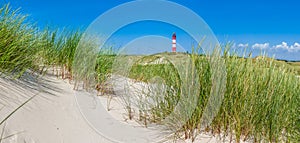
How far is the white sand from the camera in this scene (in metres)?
2.83

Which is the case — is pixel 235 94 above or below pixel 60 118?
above

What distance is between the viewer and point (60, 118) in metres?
3.25

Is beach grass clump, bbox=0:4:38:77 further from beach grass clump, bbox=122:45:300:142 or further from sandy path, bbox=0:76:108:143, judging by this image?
beach grass clump, bbox=122:45:300:142

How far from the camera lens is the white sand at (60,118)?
2.83 m

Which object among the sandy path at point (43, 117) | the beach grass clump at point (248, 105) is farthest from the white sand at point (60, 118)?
the beach grass clump at point (248, 105)

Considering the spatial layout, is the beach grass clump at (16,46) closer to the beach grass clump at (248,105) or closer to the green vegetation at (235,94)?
the green vegetation at (235,94)

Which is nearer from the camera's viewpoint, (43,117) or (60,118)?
(43,117)

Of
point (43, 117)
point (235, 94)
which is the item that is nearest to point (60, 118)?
point (43, 117)

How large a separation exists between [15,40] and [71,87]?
3.08 ft

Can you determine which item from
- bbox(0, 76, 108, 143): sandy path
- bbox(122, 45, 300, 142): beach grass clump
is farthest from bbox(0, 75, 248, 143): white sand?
bbox(122, 45, 300, 142): beach grass clump

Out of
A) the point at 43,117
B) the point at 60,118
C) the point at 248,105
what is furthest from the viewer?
the point at 60,118

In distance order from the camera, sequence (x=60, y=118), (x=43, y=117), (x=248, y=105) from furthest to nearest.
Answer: (x=60, y=118) < (x=43, y=117) < (x=248, y=105)

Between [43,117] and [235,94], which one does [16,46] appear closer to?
[43,117]

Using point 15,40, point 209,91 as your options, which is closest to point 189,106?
point 209,91
